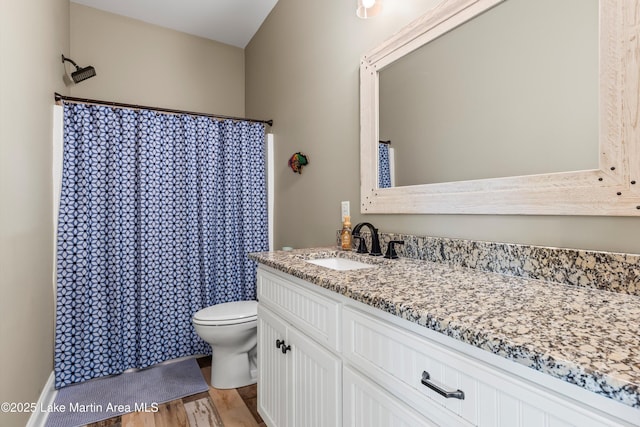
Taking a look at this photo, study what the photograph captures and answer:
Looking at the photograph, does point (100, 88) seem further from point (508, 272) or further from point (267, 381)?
point (508, 272)

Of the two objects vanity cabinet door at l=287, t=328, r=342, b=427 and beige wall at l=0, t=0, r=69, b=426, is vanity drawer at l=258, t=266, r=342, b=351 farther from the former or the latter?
beige wall at l=0, t=0, r=69, b=426

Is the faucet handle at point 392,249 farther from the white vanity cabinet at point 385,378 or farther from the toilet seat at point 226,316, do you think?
the toilet seat at point 226,316

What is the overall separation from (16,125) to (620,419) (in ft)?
6.50

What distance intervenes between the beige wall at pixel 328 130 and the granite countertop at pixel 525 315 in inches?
6.4

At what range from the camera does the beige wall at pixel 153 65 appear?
2.57 meters

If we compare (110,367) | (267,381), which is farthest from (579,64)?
(110,367)

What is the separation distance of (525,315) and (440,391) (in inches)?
8.9

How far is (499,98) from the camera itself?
1121mm

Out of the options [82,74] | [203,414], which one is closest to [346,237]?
[203,414]

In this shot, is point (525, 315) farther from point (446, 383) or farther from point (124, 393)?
point (124, 393)

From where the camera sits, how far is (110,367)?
83.6 inches

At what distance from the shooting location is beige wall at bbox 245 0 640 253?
98 cm

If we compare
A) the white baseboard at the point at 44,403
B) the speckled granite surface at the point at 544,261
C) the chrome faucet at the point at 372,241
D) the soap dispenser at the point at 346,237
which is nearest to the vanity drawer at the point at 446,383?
the speckled granite surface at the point at 544,261

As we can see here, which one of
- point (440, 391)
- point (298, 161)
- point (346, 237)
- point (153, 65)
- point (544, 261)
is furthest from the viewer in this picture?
point (153, 65)
